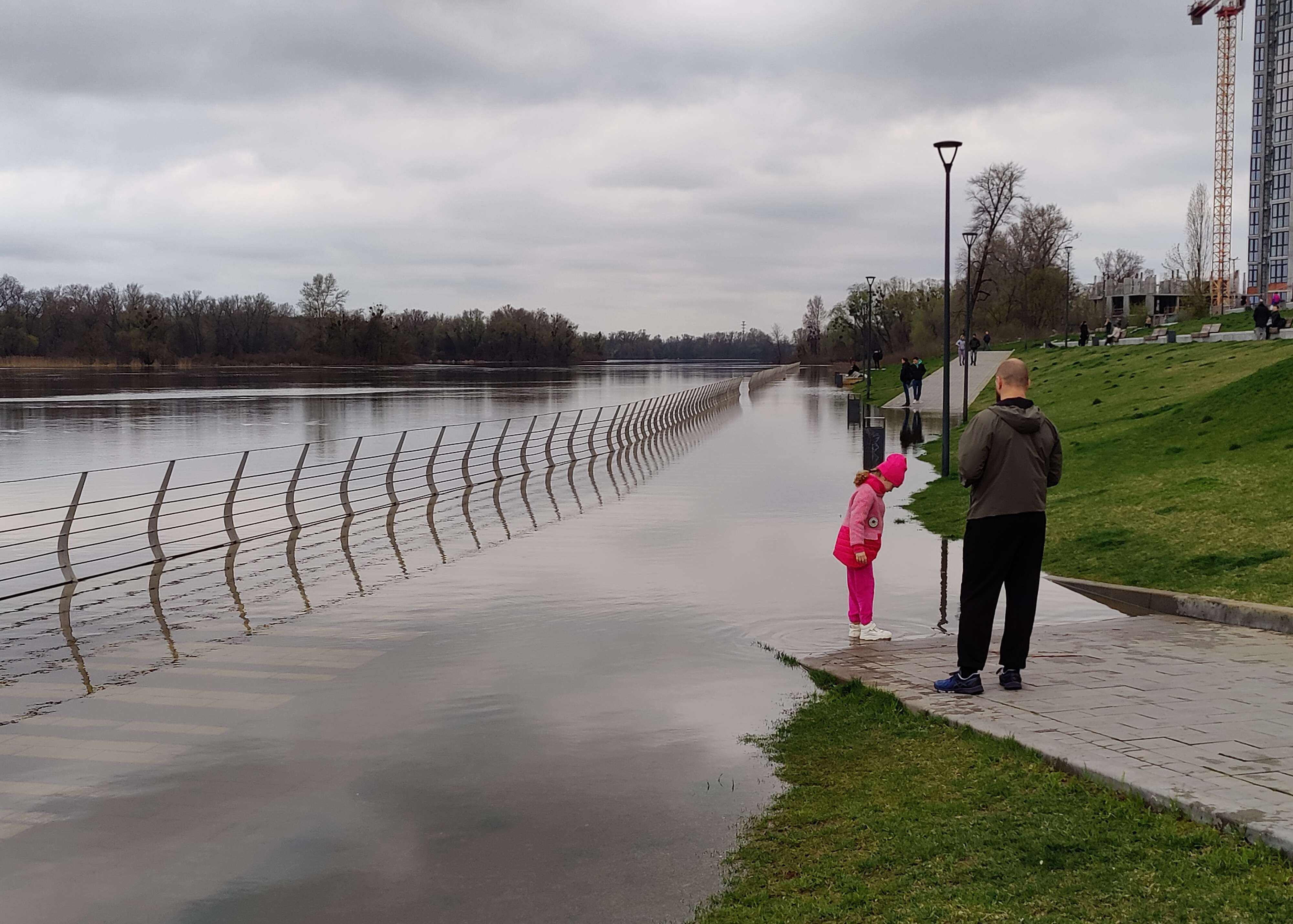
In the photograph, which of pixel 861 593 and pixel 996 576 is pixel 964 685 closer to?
pixel 996 576

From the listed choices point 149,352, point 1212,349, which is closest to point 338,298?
point 149,352

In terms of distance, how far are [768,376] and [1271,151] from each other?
197 feet

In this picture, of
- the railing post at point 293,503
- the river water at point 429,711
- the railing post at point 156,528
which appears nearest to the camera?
the river water at point 429,711

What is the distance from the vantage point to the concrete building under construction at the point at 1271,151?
113 m

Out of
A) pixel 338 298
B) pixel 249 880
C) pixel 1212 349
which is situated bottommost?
pixel 249 880

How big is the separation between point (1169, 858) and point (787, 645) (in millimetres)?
4771

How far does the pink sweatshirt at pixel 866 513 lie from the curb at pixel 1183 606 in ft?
9.11

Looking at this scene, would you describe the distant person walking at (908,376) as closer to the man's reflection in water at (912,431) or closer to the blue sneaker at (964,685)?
the man's reflection in water at (912,431)

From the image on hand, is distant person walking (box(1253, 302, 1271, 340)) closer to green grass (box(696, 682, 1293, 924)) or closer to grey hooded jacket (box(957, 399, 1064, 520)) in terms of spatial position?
grey hooded jacket (box(957, 399, 1064, 520))

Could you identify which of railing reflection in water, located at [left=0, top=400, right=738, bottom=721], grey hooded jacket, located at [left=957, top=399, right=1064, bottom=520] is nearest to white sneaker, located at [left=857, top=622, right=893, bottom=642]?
grey hooded jacket, located at [left=957, top=399, right=1064, bottom=520]

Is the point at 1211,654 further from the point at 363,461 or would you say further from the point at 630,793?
the point at 363,461

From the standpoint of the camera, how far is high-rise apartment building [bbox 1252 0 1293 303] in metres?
113

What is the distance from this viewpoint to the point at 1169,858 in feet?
14.9

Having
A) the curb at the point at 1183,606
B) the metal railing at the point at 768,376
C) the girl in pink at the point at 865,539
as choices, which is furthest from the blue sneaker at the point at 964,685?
the metal railing at the point at 768,376
